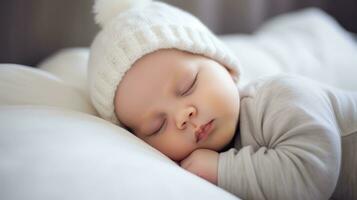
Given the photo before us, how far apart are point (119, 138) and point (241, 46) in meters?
0.82

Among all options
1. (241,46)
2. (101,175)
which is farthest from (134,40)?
(241,46)

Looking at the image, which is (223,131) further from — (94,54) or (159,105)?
(94,54)

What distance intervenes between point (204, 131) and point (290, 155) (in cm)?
17

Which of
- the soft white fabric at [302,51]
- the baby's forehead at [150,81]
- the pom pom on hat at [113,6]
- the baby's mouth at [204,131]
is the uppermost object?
the pom pom on hat at [113,6]

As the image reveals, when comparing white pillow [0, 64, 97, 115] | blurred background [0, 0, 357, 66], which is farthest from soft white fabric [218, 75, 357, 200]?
blurred background [0, 0, 357, 66]

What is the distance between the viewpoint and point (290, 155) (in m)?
0.67

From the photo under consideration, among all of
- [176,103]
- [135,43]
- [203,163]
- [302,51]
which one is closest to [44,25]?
[135,43]

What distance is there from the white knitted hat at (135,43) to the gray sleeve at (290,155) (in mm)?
200

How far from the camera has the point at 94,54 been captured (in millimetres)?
891

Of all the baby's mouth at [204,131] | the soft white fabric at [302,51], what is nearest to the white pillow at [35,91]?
the baby's mouth at [204,131]

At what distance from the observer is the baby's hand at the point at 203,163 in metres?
0.71

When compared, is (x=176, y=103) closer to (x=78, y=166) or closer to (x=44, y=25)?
(x=78, y=166)

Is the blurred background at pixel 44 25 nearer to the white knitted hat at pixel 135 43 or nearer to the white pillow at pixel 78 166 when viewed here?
the white knitted hat at pixel 135 43

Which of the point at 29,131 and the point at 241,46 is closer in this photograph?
the point at 29,131
